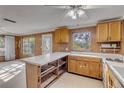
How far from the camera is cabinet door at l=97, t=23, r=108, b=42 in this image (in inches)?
121

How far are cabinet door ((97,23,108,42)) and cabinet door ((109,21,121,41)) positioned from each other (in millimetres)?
118

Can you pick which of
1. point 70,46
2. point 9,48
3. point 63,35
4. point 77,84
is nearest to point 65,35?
point 63,35

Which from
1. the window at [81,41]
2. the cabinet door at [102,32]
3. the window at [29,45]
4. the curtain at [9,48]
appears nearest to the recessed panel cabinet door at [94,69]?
the cabinet door at [102,32]

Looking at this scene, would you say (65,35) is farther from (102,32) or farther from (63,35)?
(102,32)

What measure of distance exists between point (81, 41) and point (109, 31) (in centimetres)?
130

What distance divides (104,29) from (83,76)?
1.75 metres

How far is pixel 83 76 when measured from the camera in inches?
129

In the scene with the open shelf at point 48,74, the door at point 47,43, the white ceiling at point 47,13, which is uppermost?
the white ceiling at point 47,13

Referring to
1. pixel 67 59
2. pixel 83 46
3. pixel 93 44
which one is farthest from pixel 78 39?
pixel 67 59

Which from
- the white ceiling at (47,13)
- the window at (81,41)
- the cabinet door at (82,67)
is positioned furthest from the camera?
the window at (81,41)

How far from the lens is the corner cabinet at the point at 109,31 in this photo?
2.89 meters

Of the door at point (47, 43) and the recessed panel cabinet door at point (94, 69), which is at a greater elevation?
the door at point (47, 43)

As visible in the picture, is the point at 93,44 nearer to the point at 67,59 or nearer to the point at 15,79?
the point at 67,59

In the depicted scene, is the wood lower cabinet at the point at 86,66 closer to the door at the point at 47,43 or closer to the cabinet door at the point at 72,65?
the cabinet door at the point at 72,65
